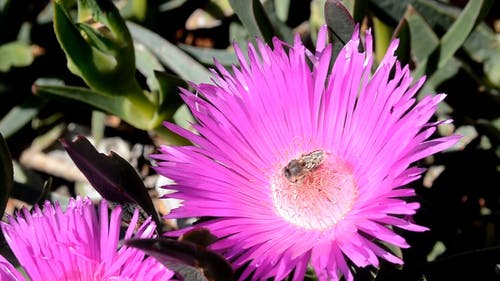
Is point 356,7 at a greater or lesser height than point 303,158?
greater

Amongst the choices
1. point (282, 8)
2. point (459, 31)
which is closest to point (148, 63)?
point (282, 8)

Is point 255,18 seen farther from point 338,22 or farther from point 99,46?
point 99,46

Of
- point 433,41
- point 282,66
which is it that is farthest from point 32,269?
point 433,41

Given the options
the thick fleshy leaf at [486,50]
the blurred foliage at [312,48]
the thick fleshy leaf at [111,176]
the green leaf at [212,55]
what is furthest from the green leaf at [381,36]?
the thick fleshy leaf at [111,176]

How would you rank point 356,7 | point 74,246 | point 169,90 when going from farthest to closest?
1. point 169,90
2. point 356,7
3. point 74,246

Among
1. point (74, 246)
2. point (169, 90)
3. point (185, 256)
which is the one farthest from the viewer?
point (169, 90)

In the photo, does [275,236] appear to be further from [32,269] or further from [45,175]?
[45,175]

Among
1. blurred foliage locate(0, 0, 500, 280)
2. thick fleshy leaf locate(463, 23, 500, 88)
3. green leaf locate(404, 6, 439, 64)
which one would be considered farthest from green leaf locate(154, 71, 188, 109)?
thick fleshy leaf locate(463, 23, 500, 88)

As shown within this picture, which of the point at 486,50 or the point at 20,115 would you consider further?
the point at 20,115

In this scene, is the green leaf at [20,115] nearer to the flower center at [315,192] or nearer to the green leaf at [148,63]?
the green leaf at [148,63]
